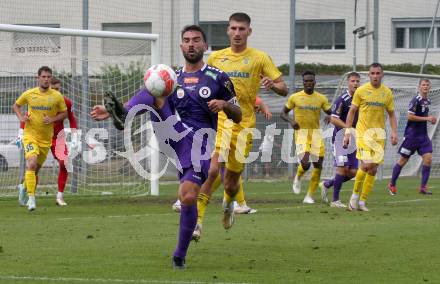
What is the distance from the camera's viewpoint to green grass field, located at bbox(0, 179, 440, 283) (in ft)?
29.3

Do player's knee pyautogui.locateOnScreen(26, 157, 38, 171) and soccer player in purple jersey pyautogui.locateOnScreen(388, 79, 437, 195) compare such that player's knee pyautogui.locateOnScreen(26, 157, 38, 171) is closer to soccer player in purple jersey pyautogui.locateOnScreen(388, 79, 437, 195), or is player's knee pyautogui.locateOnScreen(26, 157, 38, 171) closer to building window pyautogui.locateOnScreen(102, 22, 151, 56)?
building window pyautogui.locateOnScreen(102, 22, 151, 56)

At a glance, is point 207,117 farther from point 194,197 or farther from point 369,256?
point 369,256

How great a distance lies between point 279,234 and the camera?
498 inches

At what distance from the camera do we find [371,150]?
1661 cm

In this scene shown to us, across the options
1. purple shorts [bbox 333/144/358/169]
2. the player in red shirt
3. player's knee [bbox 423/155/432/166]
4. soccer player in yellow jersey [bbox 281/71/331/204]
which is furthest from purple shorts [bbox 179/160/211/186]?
player's knee [bbox 423/155/432/166]

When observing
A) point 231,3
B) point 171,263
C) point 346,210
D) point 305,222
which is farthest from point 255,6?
point 171,263

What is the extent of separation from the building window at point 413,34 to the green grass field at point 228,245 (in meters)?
19.8

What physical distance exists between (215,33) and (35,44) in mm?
11741

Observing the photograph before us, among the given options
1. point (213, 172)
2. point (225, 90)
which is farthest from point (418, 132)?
point (225, 90)

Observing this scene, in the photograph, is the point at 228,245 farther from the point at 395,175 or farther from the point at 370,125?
the point at 395,175

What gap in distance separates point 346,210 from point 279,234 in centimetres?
453

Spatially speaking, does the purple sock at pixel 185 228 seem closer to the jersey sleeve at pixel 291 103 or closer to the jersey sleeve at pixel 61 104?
the jersey sleeve at pixel 61 104

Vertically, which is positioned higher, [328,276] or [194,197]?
[194,197]

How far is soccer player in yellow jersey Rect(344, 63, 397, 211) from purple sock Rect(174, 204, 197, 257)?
7.77m
